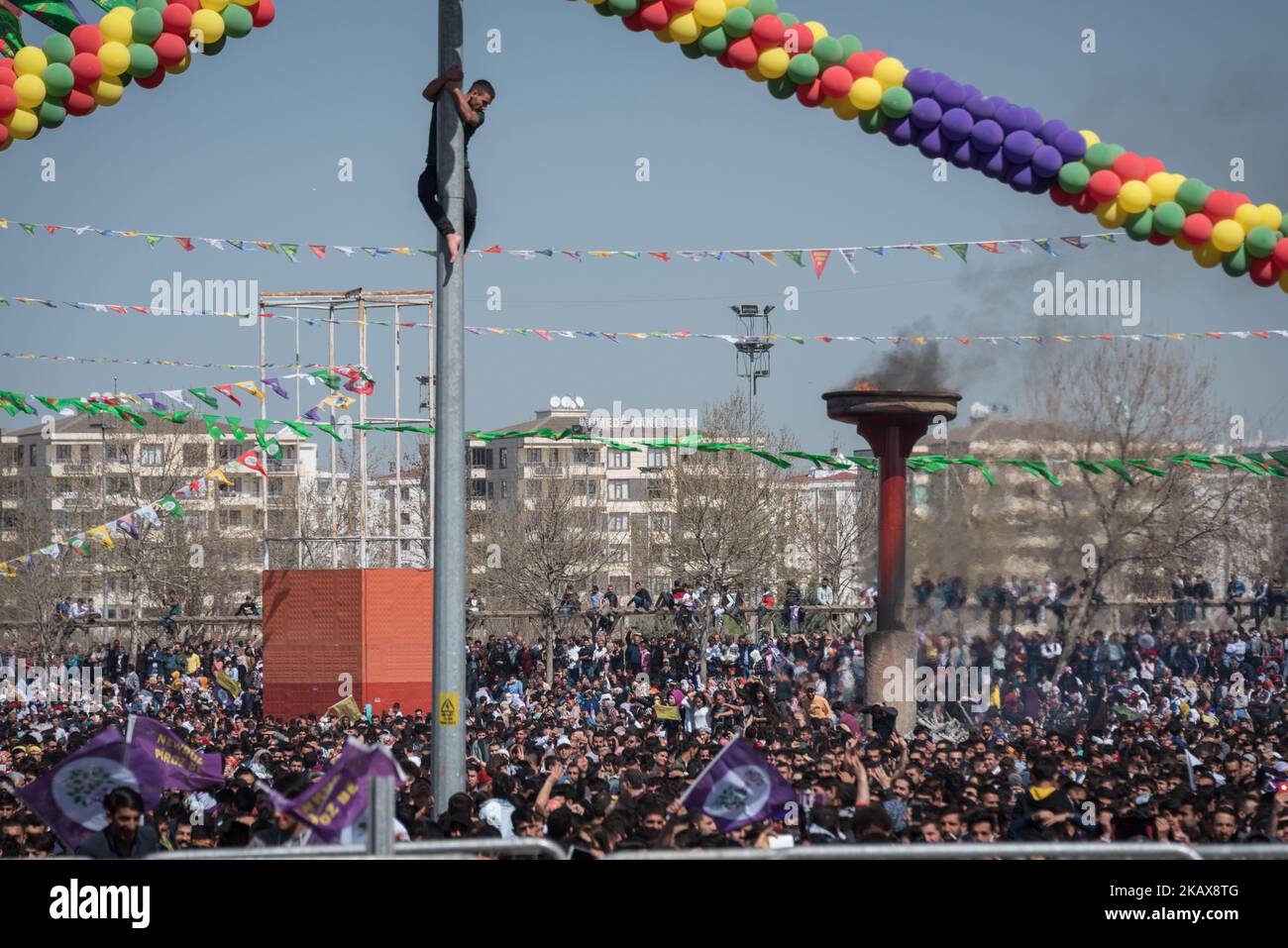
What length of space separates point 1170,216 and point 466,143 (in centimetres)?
457

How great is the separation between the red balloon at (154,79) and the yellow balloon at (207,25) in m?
0.35

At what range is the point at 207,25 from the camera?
425 inches

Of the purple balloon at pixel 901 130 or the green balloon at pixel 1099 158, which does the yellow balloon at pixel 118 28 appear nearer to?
the purple balloon at pixel 901 130

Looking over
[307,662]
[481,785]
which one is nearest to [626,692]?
[307,662]

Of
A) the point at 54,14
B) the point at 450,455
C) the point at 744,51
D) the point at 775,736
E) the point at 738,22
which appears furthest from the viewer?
the point at 775,736

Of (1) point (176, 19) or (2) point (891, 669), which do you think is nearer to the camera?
(1) point (176, 19)

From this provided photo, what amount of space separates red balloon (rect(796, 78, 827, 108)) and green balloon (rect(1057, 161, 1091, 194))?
1630 mm

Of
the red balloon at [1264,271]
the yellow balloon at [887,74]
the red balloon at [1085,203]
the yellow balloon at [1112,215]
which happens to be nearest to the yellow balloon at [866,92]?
the yellow balloon at [887,74]

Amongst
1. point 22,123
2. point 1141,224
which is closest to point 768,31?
point 1141,224

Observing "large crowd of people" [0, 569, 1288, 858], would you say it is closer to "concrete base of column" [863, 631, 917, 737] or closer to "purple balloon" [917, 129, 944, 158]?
"concrete base of column" [863, 631, 917, 737]

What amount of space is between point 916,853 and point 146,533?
5570 centimetres

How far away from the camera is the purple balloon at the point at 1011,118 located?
11.1 meters

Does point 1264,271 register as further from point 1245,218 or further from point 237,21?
point 237,21
